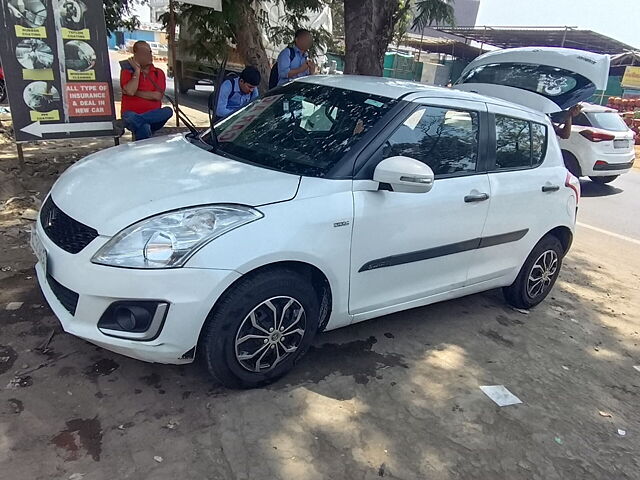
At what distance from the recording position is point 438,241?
11.5 feet

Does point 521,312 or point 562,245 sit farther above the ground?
point 562,245

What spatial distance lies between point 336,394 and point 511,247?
1.94 metres

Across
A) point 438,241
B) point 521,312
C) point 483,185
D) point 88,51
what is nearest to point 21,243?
point 88,51

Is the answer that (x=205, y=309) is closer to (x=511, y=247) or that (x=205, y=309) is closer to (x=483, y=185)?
(x=483, y=185)

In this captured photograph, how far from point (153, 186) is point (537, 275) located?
10.8 feet

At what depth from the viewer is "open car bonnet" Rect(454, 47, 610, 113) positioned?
515cm

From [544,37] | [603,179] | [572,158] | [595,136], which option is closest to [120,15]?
[572,158]

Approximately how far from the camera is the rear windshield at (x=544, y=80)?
527 cm

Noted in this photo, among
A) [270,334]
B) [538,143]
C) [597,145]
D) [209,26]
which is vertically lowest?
[597,145]

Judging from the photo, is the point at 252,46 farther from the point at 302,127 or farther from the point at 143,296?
the point at 143,296

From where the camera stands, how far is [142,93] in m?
5.88

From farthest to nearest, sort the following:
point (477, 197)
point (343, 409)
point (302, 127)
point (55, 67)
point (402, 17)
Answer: point (402, 17) < point (55, 67) < point (477, 197) < point (302, 127) < point (343, 409)

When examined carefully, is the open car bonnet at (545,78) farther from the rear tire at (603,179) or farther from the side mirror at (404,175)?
the rear tire at (603,179)

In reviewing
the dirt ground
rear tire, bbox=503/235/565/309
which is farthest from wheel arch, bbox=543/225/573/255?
the dirt ground
